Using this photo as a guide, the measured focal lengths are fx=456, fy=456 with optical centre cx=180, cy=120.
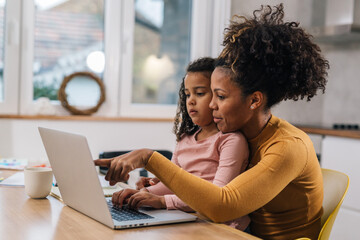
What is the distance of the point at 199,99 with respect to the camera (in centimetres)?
146

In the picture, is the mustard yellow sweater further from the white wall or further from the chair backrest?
the white wall

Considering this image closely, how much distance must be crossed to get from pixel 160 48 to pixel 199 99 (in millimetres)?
2388

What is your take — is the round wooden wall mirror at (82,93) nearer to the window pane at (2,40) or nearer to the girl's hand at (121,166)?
the window pane at (2,40)

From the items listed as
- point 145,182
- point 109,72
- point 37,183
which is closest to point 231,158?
point 145,182

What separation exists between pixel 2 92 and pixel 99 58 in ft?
2.48

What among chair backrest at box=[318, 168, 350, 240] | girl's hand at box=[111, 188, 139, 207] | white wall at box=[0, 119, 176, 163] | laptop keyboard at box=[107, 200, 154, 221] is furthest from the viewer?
white wall at box=[0, 119, 176, 163]

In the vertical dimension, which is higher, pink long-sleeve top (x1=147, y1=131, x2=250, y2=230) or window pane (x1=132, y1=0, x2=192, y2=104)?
window pane (x1=132, y1=0, x2=192, y2=104)

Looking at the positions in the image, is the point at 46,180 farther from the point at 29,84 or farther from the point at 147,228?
the point at 29,84

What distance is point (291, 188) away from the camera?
4.13ft

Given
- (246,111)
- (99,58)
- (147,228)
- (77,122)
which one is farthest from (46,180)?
(99,58)

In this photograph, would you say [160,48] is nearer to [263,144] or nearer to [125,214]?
[263,144]

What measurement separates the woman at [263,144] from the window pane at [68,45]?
234cm

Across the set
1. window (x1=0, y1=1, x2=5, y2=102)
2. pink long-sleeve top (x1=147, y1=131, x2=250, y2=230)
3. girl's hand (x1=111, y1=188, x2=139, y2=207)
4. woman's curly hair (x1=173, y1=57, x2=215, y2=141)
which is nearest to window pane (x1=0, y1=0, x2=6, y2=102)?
window (x1=0, y1=1, x2=5, y2=102)

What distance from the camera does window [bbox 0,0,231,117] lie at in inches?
128
